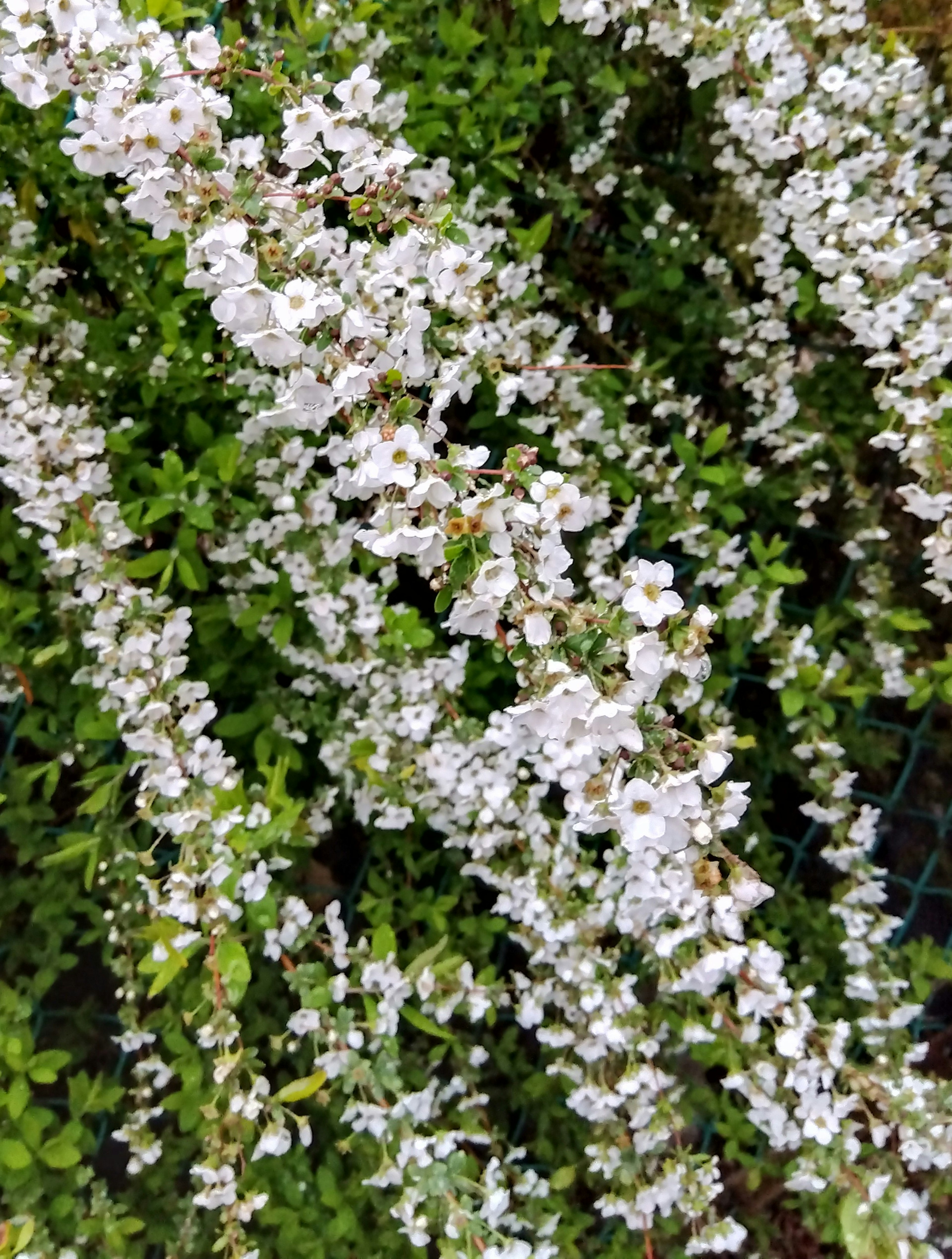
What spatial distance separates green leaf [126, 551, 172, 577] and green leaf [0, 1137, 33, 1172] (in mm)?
1398

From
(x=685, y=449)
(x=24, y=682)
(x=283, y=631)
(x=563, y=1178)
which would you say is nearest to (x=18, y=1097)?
(x=24, y=682)

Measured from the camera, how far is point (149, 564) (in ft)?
7.25

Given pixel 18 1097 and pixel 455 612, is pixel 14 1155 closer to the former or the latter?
pixel 18 1097

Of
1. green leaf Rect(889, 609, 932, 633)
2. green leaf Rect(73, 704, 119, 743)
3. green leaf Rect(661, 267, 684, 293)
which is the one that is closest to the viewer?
green leaf Rect(73, 704, 119, 743)

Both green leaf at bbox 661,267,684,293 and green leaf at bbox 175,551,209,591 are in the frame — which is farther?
green leaf at bbox 661,267,684,293

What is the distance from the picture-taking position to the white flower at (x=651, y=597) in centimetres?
130

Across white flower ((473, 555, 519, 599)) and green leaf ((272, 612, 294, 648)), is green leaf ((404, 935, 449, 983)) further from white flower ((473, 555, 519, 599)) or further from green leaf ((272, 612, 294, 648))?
white flower ((473, 555, 519, 599))

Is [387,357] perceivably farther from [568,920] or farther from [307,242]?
[568,920]

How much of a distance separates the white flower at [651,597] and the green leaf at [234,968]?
1131 millimetres

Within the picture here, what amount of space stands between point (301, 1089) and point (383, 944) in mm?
388

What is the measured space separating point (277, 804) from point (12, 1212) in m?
1.33

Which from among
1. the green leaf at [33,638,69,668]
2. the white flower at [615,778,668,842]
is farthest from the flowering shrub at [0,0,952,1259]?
the green leaf at [33,638,69,668]

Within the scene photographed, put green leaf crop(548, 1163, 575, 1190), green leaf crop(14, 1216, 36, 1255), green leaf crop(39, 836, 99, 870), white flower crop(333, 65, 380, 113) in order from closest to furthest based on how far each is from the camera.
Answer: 1. white flower crop(333, 65, 380, 113)
2. green leaf crop(14, 1216, 36, 1255)
3. green leaf crop(39, 836, 99, 870)
4. green leaf crop(548, 1163, 575, 1190)

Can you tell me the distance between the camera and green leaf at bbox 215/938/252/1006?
1874 millimetres
